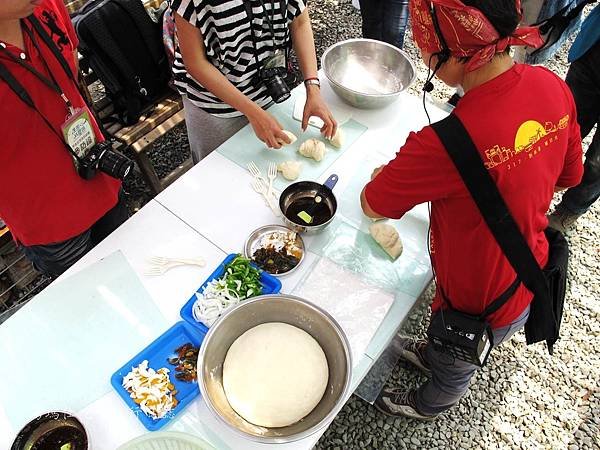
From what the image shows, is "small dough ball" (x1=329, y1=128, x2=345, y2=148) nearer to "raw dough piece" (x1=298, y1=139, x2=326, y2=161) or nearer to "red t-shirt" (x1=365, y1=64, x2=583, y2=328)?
"raw dough piece" (x1=298, y1=139, x2=326, y2=161)

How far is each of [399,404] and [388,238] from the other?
962 millimetres

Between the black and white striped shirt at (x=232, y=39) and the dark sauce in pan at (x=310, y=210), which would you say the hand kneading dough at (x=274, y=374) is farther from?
the black and white striped shirt at (x=232, y=39)

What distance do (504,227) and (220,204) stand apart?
1029 mm

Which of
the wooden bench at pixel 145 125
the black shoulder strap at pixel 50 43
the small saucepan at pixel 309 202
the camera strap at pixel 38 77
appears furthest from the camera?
the wooden bench at pixel 145 125

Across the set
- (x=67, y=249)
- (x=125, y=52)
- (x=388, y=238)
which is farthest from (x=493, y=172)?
(x=125, y=52)

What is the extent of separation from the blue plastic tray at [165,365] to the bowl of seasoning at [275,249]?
12.8 inches

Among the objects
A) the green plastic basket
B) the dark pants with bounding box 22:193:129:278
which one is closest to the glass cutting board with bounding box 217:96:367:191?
the dark pants with bounding box 22:193:129:278

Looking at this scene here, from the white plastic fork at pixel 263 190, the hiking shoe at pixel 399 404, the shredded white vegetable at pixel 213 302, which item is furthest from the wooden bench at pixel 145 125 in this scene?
the hiking shoe at pixel 399 404

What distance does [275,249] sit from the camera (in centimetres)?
155

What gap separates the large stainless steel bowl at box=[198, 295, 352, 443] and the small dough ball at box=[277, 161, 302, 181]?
0.64 metres

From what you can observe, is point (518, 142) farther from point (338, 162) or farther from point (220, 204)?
point (220, 204)

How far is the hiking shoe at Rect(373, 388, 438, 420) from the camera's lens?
205 cm

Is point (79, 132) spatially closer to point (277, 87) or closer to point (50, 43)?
point (50, 43)

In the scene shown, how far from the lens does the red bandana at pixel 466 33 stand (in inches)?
40.8
